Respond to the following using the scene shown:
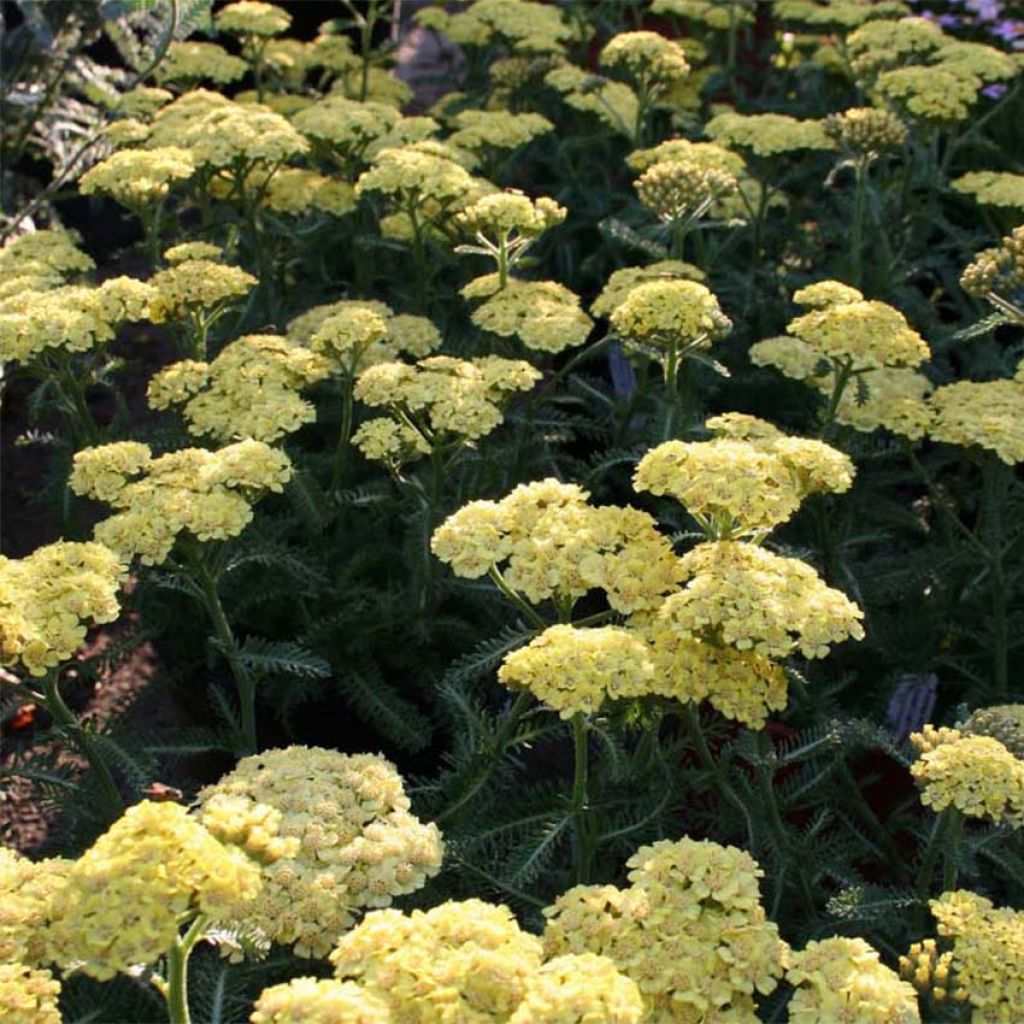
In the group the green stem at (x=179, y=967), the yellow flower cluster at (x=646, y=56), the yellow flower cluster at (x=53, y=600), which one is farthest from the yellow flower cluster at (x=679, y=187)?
the green stem at (x=179, y=967)

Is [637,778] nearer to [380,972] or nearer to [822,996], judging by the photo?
[822,996]

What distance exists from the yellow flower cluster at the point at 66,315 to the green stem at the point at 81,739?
0.82 m

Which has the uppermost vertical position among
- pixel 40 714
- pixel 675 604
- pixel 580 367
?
pixel 675 604

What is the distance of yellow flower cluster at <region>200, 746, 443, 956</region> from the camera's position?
1975mm

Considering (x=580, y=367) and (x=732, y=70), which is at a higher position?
(x=732, y=70)

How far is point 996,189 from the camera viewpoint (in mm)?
3955

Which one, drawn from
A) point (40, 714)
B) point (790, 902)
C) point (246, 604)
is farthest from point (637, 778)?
point (40, 714)

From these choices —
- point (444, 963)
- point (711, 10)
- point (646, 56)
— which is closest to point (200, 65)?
point (646, 56)

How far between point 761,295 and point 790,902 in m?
2.15

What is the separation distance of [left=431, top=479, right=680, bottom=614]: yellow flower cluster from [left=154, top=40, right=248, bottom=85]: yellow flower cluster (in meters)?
2.88

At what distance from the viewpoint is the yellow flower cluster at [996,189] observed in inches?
154

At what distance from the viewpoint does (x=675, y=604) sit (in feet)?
7.22

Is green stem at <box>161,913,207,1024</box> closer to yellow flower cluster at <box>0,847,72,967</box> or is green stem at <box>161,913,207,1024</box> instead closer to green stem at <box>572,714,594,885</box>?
yellow flower cluster at <box>0,847,72,967</box>

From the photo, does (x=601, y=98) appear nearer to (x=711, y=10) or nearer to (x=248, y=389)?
(x=711, y=10)
